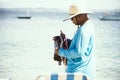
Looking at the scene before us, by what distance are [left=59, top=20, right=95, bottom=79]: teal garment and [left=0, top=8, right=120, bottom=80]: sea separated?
0.21 m

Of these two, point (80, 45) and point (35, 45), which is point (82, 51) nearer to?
point (80, 45)

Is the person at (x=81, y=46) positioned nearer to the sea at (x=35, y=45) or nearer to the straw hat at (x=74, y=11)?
the straw hat at (x=74, y=11)

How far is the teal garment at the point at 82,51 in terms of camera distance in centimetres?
350

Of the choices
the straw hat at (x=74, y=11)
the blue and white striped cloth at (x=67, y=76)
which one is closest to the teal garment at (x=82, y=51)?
the straw hat at (x=74, y=11)

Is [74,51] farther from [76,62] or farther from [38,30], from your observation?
[38,30]

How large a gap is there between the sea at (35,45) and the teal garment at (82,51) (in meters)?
0.21

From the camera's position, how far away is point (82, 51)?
138 inches

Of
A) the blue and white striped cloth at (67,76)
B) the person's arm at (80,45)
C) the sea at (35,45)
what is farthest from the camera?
the sea at (35,45)

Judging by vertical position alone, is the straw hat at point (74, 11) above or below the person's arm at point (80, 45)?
above

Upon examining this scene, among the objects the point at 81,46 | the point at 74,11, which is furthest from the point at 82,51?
the point at 74,11

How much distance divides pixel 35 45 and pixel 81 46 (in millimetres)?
564

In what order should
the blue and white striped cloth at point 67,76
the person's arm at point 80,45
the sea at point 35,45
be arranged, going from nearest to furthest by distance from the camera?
1. the blue and white striped cloth at point 67,76
2. the person's arm at point 80,45
3. the sea at point 35,45

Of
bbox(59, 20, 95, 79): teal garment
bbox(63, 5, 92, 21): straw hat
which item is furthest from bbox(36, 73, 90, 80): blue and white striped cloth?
bbox(63, 5, 92, 21): straw hat

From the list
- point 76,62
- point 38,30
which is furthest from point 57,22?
point 76,62
